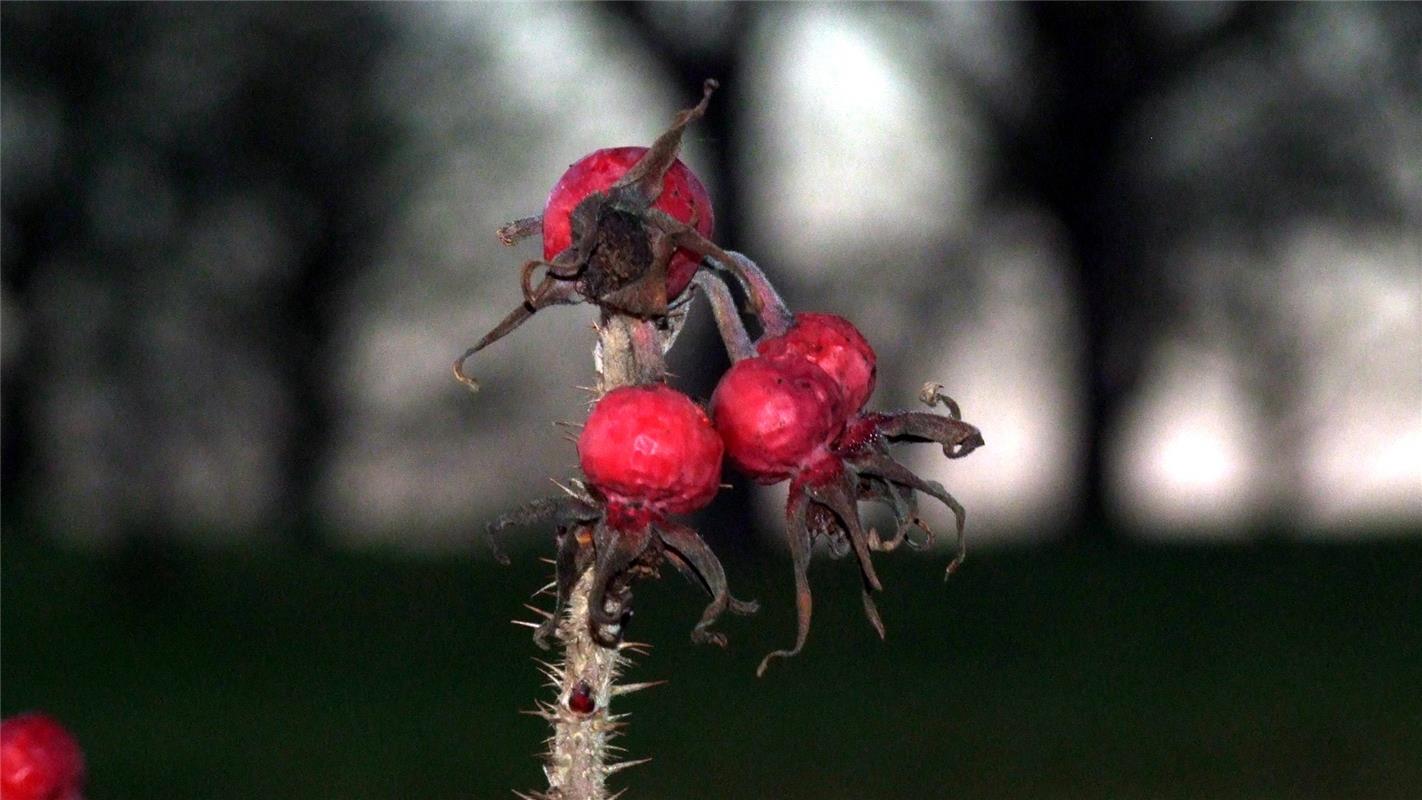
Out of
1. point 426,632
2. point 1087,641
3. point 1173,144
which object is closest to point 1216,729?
point 1087,641

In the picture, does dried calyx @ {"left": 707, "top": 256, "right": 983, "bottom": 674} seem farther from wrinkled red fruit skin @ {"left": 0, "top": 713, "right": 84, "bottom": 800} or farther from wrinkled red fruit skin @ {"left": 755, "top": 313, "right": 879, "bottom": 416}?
wrinkled red fruit skin @ {"left": 0, "top": 713, "right": 84, "bottom": 800}

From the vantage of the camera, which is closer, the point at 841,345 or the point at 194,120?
the point at 841,345

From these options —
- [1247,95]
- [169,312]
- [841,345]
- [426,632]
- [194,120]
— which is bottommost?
[841,345]

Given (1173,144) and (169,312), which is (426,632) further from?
(1173,144)

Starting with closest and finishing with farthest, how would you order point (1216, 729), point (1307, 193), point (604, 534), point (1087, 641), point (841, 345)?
point (604, 534), point (841, 345), point (1216, 729), point (1087, 641), point (1307, 193)

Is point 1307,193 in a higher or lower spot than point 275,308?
higher

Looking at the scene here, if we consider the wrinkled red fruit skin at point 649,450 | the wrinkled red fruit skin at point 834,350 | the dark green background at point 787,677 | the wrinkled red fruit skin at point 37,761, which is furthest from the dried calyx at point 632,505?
the dark green background at point 787,677

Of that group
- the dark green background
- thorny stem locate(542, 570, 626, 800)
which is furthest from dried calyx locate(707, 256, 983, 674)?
the dark green background
